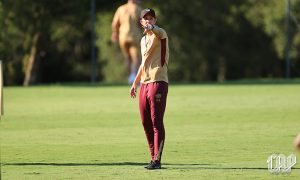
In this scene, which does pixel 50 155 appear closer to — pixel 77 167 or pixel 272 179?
pixel 77 167

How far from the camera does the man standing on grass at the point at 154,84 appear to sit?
1497 centimetres

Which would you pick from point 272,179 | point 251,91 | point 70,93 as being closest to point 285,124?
point 272,179

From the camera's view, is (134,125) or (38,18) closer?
(134,125)

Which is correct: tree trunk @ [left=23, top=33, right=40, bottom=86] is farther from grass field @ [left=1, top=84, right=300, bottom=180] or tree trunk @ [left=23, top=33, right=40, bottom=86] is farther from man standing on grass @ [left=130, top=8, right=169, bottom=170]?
man standing on grass @ [left=130, top=8, right=169, bottom=170]

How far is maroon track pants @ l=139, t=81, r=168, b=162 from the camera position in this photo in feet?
49.4

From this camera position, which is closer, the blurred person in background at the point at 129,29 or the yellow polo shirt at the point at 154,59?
the yellow polo shirt at the point at 154,59

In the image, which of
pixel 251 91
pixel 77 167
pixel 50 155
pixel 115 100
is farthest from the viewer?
pixel 251 91

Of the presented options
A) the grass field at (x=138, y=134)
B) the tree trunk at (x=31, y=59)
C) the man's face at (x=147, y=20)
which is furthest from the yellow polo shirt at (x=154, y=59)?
the tree trunk at (x=31, y=59)

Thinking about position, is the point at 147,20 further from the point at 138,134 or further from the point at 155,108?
the point at 138,134

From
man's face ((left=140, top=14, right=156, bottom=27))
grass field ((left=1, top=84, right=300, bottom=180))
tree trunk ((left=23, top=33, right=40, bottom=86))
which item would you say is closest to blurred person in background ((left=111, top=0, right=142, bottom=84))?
grass field ((left=1, top=84, right=300, bottom=180))

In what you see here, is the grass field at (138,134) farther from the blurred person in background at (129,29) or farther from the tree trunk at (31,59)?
the tree trunk at (31,59)

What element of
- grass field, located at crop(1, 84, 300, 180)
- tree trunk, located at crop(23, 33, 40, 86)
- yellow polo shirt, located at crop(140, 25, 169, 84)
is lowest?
tree trunk, located at crop(23, 33, 40, 86)

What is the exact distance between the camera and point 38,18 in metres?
48.4

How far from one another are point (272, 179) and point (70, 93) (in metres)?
21.2
